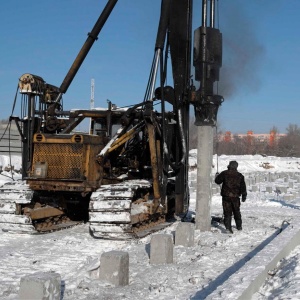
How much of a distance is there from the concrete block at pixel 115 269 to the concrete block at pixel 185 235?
8.64 feet

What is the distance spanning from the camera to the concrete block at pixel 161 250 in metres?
7.49

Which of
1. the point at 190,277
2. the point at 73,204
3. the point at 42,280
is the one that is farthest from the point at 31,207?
the point at 42,280

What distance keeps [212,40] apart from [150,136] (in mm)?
2574

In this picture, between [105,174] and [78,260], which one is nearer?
[78,260]

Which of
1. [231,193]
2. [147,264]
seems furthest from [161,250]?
[231,193]

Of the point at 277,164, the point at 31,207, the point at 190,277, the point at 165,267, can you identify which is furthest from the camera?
the point at 277,164

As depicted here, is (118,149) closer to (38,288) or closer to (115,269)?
(115,269)

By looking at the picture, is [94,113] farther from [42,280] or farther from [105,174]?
[42,280]

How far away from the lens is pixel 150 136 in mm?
10695

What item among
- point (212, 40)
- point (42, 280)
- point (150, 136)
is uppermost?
point (212, 40)

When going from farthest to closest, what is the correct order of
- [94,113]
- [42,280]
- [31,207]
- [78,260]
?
1. [94,113]
2. [31,207]
3. [78,260]
4. [42,280]

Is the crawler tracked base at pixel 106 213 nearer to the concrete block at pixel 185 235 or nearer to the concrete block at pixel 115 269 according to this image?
the concrete block at pixel 185 235

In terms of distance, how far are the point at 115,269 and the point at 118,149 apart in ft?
16.2

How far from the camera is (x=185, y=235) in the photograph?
352 inches
